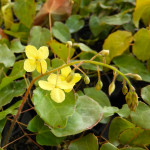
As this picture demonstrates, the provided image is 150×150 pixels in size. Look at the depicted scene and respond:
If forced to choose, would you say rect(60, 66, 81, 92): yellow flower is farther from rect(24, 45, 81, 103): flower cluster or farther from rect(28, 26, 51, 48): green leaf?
rect(28, 26, 51, 48): green leaf

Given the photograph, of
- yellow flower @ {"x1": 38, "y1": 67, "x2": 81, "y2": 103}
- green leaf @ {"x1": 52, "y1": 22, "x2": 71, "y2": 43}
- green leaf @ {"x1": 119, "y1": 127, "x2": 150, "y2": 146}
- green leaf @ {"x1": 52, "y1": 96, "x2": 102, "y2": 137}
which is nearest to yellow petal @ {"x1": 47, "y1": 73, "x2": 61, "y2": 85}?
yellow flower @ {"x1": 38, "y1": 67, "x2": 81, "y2": 103}

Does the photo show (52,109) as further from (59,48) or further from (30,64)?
(59,48)

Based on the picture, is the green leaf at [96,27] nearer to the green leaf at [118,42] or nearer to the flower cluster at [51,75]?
the green leaf at [118,42]

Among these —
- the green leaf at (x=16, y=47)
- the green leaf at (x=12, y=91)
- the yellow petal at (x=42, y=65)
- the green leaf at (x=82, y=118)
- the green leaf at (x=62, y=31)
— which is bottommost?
the green leaf at (x=82, y=118)

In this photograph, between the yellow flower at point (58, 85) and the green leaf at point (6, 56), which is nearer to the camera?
the yellow flower at point (58, 85)

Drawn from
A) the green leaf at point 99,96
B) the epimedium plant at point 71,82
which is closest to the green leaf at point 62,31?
the epimedium plant at point 71,82

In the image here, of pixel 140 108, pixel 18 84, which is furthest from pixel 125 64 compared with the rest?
pixel 18 84

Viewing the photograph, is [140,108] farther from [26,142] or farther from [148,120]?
[26,142]
